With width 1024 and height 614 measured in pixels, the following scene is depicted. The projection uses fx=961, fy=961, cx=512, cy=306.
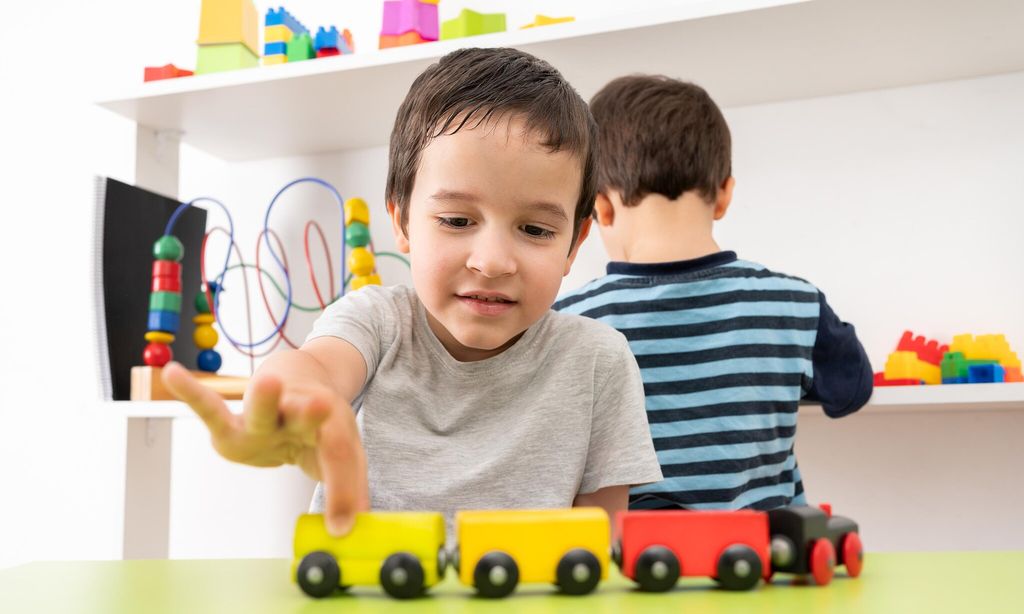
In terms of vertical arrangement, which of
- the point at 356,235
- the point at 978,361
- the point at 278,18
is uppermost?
the point at 278,18

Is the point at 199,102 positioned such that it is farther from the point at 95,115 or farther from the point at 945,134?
the point at 945,134

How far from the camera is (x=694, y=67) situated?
1463 millimetres

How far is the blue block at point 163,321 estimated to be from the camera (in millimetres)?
1468

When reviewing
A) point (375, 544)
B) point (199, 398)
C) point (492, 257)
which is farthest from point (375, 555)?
point (492, 257)

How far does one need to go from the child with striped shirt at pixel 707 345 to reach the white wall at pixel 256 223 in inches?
13.1

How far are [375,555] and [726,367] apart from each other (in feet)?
2.48

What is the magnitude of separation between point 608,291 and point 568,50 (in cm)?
41

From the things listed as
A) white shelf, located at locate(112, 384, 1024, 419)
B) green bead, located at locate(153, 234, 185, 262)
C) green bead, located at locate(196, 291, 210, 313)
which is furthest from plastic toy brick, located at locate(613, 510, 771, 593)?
green bead, located at locate(196, 291, 210, 313)

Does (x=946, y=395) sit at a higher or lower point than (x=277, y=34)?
lower

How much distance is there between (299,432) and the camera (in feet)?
1.45

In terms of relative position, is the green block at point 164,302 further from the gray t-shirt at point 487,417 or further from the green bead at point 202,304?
the gray t-shirt at point 487,417

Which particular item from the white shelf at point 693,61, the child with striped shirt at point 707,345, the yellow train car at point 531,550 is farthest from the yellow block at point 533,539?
the white shelf at point 693,61

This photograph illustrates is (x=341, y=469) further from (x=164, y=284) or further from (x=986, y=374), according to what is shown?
(x=164, y=284)

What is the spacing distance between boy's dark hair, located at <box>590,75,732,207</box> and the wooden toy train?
2.81ft
